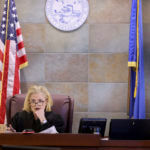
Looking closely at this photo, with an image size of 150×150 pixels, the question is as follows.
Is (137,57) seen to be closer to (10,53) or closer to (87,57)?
(87,57)

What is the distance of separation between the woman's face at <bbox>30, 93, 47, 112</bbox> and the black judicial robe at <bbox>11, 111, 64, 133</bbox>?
0.33ft

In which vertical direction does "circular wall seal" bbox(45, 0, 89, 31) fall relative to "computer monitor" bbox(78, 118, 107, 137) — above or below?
above

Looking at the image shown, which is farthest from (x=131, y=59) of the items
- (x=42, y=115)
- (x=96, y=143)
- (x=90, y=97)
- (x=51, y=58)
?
(x=96, y=143)

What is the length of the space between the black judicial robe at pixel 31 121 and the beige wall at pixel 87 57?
1.47m

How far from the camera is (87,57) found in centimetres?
416

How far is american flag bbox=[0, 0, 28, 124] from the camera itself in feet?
12.4

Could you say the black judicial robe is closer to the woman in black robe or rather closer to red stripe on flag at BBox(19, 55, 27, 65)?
the woman in black robe

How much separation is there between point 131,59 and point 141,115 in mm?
672

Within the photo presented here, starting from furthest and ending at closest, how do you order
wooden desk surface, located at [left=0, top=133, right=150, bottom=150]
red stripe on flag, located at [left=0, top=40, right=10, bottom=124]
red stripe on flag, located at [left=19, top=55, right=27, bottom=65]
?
1. red stripe on flag, located at [left=19, top=55, right=27, bottom=65]
2. red stripe on flag, located at [left=0, top=40, right=10, bottom=124]
3. wooden desk surface, located at [left=0, top=133, right=150, bottom=150]

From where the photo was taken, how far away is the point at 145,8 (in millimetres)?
4098

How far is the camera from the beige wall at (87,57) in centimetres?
415

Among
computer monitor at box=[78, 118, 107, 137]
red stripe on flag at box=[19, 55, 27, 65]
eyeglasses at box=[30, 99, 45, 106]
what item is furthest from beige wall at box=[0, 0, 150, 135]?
computer monitor at box=[78, 118, 107, 137]

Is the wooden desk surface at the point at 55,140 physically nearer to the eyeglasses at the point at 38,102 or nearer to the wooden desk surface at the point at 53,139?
the wooden desk surface at the point at 53,139

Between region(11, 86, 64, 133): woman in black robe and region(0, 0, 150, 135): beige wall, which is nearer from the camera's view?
region(11, 86, 64, 133): woman in black robe
